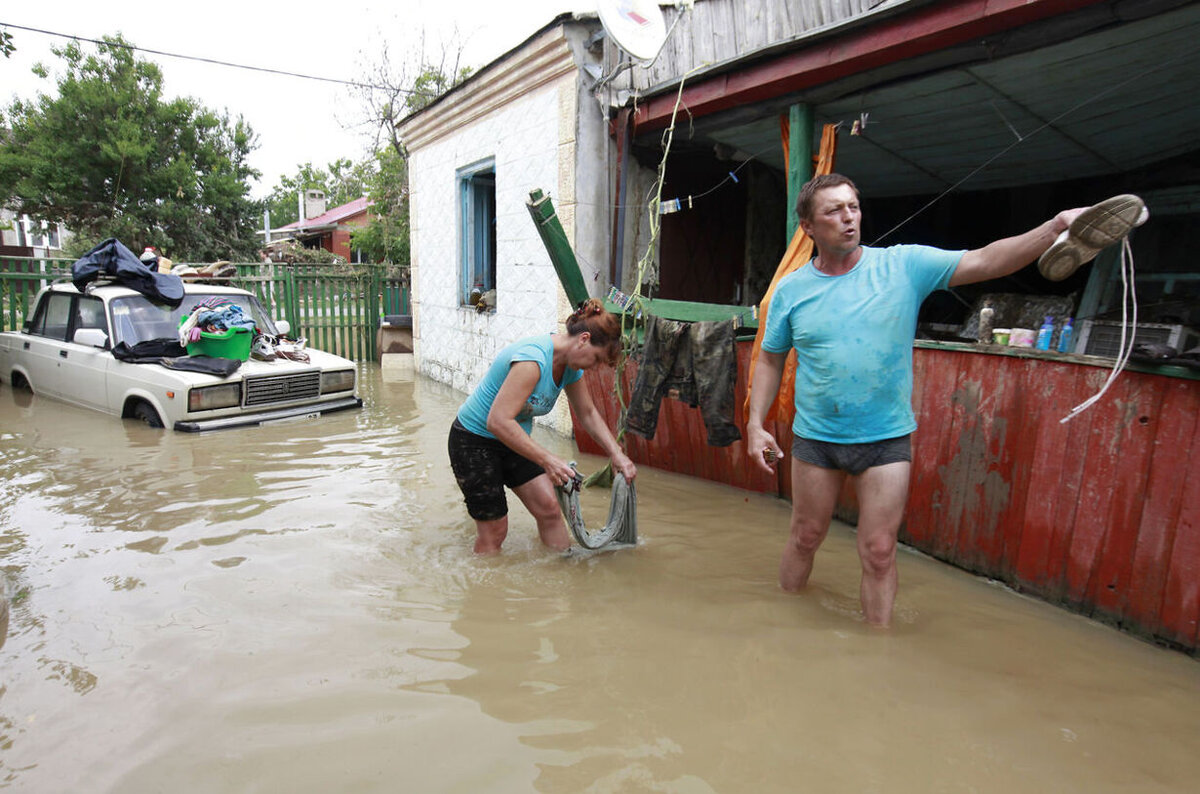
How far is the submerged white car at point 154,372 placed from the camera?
7.02 meters

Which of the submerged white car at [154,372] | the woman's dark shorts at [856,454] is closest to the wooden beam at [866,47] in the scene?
the woman's dark shorts at [856,454]

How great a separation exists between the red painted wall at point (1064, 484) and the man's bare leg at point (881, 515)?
108 cm

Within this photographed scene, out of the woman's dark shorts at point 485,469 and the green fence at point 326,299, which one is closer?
the woman's dark shorts at point 485,469

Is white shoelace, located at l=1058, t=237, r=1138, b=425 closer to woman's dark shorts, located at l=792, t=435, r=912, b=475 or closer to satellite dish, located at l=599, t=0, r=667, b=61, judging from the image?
woman's dark shorts, located at l=792, t=435, r=912, b=475

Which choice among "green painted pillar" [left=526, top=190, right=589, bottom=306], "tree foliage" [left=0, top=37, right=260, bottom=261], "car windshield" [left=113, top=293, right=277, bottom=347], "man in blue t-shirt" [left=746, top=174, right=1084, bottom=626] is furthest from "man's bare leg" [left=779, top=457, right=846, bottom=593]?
"tree foliage" [left=0, top=37, right=260, bottom=261]

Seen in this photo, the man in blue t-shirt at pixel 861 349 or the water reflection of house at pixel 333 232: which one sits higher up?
the water reflection of house at pixel 333 232

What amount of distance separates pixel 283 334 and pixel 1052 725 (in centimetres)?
805

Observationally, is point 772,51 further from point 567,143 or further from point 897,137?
point 567,143

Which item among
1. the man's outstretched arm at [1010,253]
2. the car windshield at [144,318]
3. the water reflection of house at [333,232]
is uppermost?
the water reflection of house at [333,232]

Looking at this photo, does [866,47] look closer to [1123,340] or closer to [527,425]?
[1123,340]

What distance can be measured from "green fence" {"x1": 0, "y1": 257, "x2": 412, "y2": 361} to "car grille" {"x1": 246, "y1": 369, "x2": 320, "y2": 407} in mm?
5187

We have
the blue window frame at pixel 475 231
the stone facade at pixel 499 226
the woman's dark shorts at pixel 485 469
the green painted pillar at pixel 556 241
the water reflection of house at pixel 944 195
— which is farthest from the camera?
the blue window frame at pixel 475 231

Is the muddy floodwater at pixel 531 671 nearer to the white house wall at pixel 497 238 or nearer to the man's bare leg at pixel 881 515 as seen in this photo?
the man's bare leg at pixel 881 515

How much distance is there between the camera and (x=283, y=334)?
27.0 ft
